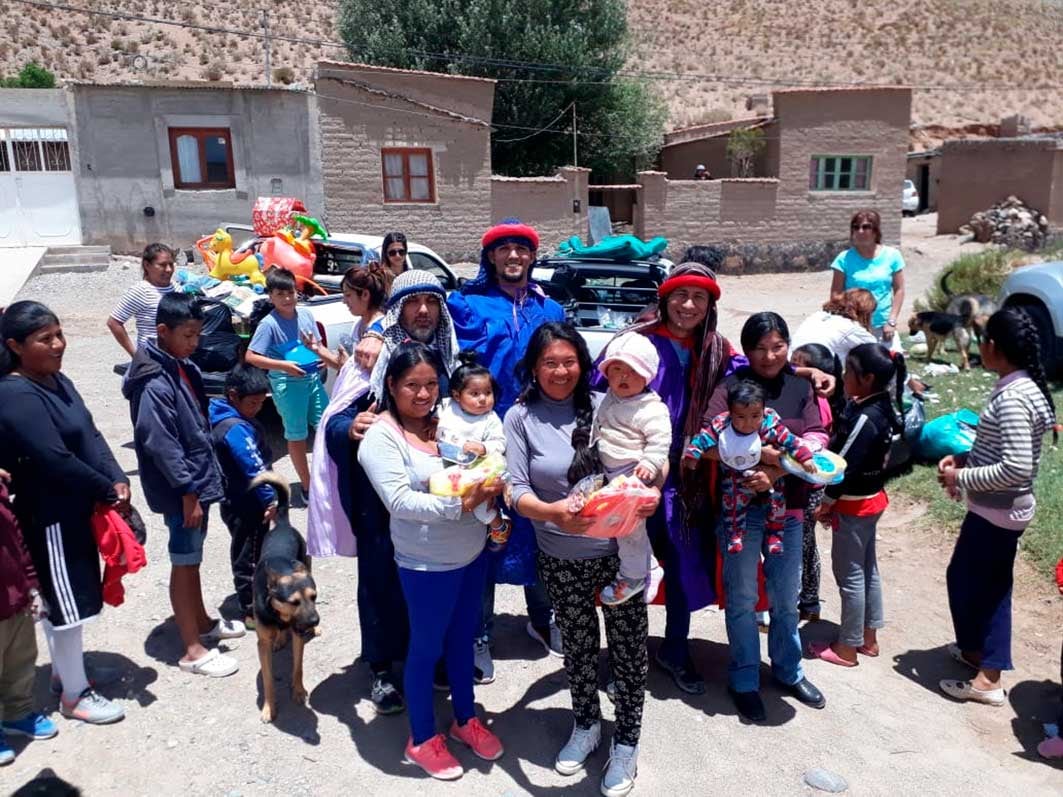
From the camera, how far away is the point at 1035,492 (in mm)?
5973

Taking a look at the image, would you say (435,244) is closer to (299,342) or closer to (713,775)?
(299,342)

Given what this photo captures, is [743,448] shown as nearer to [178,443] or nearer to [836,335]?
[836,335]

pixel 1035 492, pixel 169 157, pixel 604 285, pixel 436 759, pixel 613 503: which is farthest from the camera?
pixel 169 157

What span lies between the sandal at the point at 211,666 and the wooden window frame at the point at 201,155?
16765 mm

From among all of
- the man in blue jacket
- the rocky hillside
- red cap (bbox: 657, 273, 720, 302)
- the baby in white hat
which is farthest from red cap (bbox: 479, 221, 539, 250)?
the rocky hillside

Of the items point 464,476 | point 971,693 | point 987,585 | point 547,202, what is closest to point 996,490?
point 987,585

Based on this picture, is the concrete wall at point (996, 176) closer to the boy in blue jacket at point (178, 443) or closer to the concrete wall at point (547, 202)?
the concrete wall at point (547, 202)

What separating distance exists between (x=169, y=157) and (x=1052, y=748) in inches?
749

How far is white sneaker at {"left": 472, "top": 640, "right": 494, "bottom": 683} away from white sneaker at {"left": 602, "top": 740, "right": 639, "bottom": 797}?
0.90 meters

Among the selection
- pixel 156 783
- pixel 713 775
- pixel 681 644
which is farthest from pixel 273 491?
pixel 713 775

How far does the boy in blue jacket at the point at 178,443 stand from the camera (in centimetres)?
374

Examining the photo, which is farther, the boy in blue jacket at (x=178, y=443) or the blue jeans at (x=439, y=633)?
the boy in blue jacket at (x=178, y=443)

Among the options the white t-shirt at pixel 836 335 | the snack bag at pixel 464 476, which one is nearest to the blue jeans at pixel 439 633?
the snack bag at pixel 464 476

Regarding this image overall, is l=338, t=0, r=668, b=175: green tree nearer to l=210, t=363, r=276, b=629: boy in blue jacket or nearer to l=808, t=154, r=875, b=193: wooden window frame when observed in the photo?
l=808, t=154, r=875, b=193: wooden window frame
